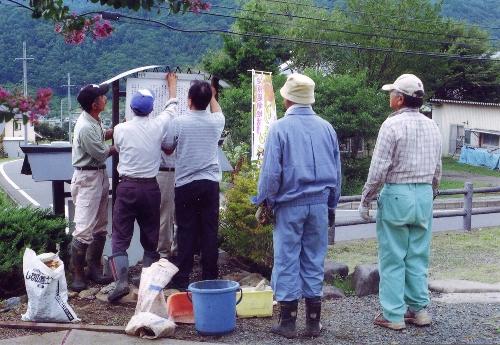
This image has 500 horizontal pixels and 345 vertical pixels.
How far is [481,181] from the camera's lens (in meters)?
31.6

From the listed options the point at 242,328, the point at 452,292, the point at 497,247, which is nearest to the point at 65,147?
the point at 242,328

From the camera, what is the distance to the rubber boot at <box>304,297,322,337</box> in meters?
5.02

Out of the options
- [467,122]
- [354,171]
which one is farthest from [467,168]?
[354,171]

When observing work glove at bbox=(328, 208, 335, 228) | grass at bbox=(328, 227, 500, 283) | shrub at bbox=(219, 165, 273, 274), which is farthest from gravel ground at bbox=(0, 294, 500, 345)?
grass at bbox=(328, 227, 500, 283)

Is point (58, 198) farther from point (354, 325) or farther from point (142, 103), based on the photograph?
point (354, 325)

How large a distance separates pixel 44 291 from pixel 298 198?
2.00 metres

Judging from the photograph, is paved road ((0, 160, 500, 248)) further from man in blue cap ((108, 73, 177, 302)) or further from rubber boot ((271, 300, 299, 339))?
rubber boot ((271, 300, 299, 339))

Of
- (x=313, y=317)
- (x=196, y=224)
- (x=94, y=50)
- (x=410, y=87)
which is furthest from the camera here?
(x=94, y=50)

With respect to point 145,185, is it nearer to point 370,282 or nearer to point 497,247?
Answer: point 370,282

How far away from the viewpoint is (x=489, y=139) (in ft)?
131

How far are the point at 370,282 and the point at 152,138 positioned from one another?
240cm

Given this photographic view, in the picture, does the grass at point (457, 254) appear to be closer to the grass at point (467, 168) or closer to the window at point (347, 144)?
the window at point (347, 144)

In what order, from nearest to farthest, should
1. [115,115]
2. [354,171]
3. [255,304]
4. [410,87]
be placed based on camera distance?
[410,87] < [255,304] < [115,115] < [354,171]

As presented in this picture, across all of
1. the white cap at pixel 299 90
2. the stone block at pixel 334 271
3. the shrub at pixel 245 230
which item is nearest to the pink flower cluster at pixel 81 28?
the white cap at pixel 299 90
